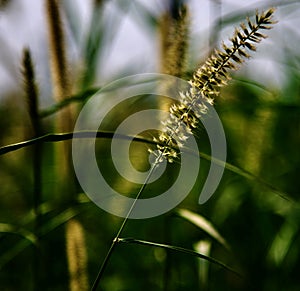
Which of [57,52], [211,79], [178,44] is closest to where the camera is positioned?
[211,79]

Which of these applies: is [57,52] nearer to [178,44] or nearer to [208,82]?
[178,44]

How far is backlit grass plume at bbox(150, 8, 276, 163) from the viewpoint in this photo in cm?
67

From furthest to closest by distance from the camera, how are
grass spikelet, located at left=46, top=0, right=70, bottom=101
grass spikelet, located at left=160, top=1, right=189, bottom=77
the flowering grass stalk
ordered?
grass spikelet, located at left=46, top=0, right=70, bottom=101 → grass spikelet, located at left=160, top=1, right=189, bottom=77 → the flowering grass stalk

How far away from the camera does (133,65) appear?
5.21 ft

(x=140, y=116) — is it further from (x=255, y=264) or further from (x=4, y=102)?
(x=4, y=102)

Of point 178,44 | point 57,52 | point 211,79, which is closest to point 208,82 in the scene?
point 211,79

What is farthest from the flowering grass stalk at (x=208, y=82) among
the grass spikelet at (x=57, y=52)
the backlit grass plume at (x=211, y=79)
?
the grass spikelet at (x=57, y=52)

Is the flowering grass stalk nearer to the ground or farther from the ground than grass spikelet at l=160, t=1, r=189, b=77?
nearer to the ground

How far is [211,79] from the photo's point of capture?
0.69 m

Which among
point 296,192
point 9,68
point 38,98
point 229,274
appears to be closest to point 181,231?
point 229,274

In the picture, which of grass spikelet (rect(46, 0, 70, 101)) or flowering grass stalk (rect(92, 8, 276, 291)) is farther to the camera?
grass spikelet (rect(46, 0, 70, 101))

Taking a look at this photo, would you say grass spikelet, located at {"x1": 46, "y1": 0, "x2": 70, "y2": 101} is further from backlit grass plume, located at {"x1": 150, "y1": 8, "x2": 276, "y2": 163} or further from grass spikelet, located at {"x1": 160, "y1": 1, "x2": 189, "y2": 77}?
backlit grass plume, located at {"x1": 150, "y1": 8, "x2": 276, "y2": 163}

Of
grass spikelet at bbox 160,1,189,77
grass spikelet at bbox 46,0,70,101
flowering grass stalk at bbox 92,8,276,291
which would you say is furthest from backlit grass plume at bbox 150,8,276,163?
grass spikelet at bbox 46,0,70,101

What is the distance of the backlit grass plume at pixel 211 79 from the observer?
0.67 metres
